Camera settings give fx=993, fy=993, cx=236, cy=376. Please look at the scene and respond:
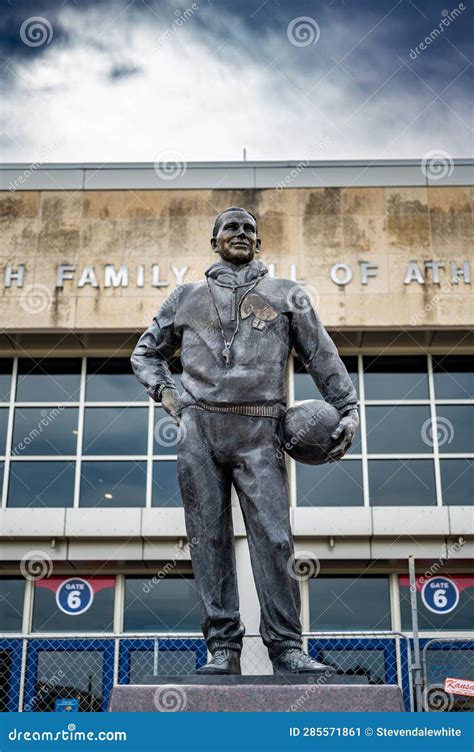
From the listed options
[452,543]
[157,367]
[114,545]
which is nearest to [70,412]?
[114,545]

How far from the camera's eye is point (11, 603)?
→ 17.4 metres

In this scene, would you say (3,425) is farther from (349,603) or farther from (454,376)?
(454,376)

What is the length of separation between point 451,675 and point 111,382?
7891mm

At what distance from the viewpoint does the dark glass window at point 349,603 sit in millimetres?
16859

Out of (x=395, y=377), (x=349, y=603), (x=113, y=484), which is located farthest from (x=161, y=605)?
(x=395, y=377)

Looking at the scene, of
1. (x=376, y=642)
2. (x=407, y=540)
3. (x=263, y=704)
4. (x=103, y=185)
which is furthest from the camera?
(x=103, y=185)

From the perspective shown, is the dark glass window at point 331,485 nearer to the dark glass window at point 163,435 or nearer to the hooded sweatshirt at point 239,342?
the dark glass window at point 163,435

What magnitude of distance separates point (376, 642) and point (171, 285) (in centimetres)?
697

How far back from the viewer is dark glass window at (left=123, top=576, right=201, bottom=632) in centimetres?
1688

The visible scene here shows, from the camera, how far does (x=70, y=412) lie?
18.2 meters

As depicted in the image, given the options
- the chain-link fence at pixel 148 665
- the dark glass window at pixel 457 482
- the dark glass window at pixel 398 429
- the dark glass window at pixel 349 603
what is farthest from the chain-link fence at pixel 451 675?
the dark glass window at pixel 398 429

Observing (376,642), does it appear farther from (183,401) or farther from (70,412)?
(183,401)

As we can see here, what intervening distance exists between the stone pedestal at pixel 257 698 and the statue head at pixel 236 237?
7.99ft

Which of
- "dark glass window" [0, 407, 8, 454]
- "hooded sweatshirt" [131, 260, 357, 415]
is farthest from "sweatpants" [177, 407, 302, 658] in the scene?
"dark glass window" [0, 407, 8, 454]
